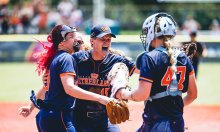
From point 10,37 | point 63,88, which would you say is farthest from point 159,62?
point 10,37

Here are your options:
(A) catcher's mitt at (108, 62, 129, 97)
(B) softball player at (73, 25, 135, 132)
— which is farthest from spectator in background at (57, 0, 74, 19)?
(A) catcher's mitt at (108, 62, 129, 97)

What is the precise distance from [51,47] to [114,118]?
3.94 feet

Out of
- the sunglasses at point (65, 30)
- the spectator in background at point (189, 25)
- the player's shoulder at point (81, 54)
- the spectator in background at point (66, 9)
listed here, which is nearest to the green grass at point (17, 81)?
the spectator in background at point (66, 9)

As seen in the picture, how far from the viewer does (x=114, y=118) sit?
19.4 ft

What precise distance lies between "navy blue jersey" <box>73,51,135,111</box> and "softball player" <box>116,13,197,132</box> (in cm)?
115

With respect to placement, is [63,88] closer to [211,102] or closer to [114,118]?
[114,118]

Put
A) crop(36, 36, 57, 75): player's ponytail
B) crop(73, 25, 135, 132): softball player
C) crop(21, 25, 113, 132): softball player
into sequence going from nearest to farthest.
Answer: crop(21, 25, 113, 132): softball player, crop(36, 36, 57, 75): player's ponytail, crop(73, 25, 135, 132): softball player

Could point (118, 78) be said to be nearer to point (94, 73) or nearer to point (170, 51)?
point (170, 51)

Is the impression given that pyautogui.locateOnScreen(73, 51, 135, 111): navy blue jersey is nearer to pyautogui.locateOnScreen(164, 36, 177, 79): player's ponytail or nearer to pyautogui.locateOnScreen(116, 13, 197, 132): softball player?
pyautogui.locateOnScreen(116, 13, 197, 132): softball player

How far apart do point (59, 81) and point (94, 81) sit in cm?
71

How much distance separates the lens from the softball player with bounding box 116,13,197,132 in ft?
17.9

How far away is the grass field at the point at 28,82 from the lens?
15.9 m

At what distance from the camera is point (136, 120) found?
37.3ft

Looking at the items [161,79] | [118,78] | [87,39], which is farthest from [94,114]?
[87,39]
